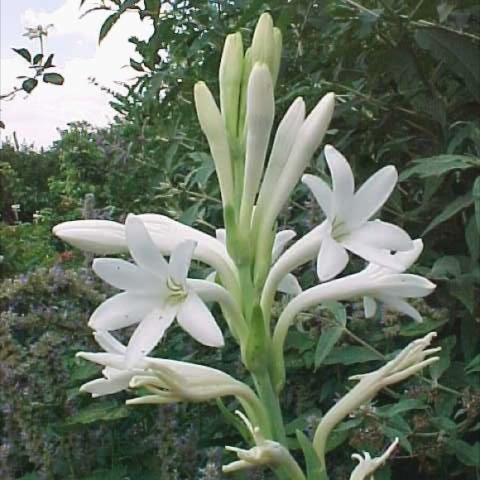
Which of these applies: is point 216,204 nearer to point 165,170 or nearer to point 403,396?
point 165,170

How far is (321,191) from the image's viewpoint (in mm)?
983

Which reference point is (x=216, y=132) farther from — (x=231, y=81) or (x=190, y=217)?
(x=190, y=217)

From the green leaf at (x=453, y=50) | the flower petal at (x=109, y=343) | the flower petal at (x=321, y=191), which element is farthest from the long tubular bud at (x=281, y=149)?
the green leaf at (x=453, y=50)

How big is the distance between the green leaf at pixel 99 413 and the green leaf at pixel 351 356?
0.49 meters

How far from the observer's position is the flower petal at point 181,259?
0.93m

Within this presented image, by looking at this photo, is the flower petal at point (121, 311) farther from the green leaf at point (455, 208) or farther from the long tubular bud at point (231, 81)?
the green leaf at point (455, 208)

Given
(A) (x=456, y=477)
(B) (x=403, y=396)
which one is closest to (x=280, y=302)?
(B) (x=403, y=396)

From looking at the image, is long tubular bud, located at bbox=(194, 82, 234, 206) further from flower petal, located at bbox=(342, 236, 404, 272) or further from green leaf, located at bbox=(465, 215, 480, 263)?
green leaf, located at bbox=(465, 215, 480, 263)

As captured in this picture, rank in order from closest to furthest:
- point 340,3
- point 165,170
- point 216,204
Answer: point 340,3 → point 216,204 → point 165,170

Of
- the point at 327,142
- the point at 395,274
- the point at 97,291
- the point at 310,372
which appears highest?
the point at 395,274

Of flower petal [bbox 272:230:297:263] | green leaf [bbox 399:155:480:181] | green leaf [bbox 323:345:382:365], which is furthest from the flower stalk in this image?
green leaf [bbox 323:345:382:365]

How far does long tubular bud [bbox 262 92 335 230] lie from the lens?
3.37 feet

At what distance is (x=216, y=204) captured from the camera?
2502mm

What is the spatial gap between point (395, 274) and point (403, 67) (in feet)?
4.01
